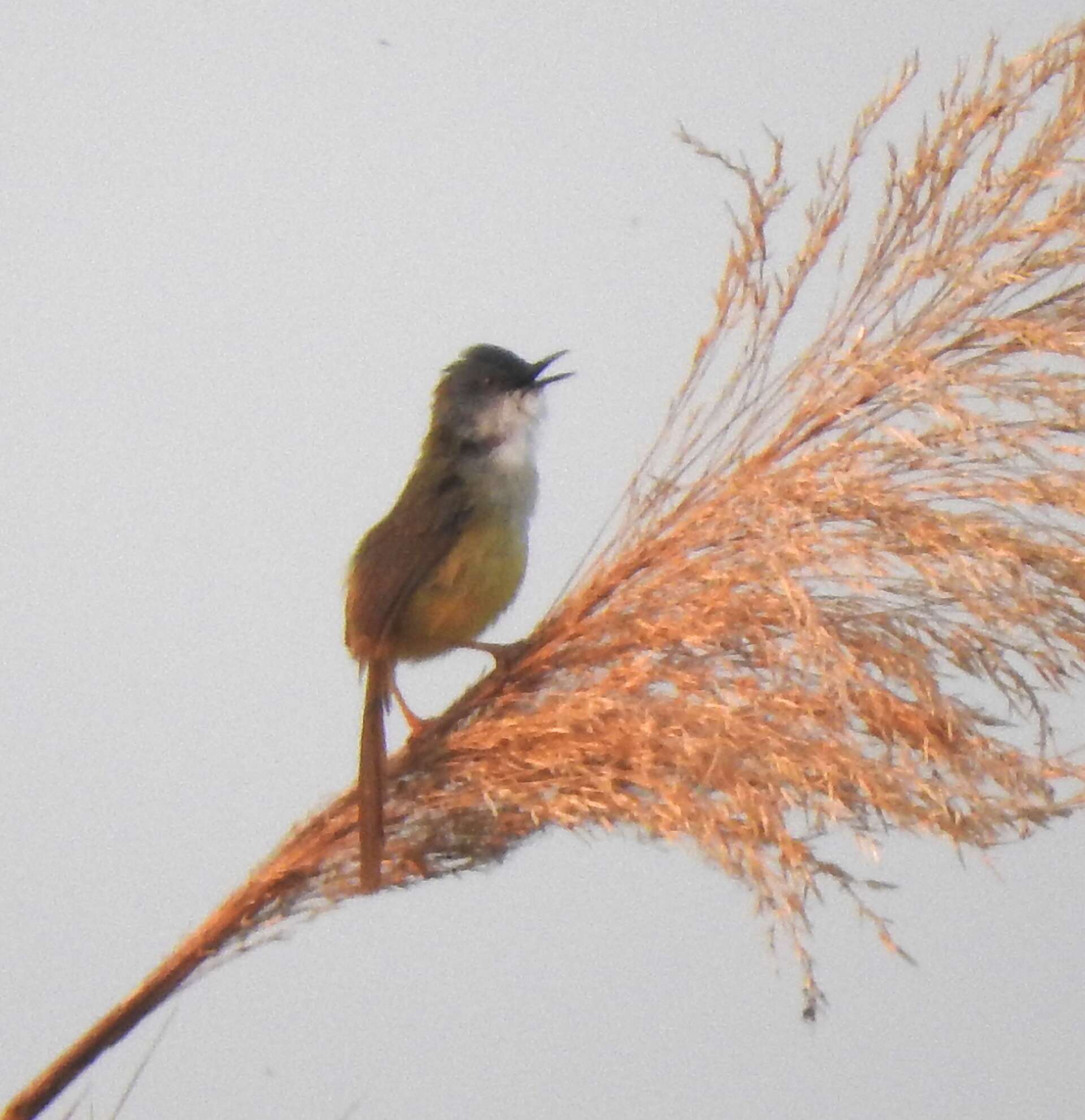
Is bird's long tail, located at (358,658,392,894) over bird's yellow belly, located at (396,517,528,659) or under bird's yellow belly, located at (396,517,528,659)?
under

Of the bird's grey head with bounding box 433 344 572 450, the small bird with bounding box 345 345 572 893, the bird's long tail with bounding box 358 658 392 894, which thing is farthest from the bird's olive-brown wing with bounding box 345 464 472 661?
the bird's long tail with bounding box 358 658 392 894

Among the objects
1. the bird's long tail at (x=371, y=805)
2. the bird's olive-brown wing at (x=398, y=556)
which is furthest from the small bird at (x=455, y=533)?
the bird's long tail at (x=371, y=805)

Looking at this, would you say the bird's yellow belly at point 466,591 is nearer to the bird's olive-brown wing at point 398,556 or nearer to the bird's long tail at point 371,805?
the bird's olive-brown wing at point 398,556

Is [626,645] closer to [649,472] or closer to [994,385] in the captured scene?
[649,472]

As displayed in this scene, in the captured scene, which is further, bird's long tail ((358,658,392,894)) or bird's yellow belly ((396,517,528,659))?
bird's yellow belly ((396,517,528,659))

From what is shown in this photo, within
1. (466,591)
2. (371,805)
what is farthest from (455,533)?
(371,805)

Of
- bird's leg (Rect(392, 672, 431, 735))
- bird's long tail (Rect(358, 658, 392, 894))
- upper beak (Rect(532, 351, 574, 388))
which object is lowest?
bird's long tail (Rect(358, 658, 392, 894))

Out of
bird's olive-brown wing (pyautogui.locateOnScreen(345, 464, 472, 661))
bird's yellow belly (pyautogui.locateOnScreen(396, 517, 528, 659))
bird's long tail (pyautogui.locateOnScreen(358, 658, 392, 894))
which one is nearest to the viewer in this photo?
bird's long tail (pyautogui.locateOnScreen(358, 658, 392, 894))

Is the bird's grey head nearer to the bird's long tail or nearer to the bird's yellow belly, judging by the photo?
the bird's yellow belly

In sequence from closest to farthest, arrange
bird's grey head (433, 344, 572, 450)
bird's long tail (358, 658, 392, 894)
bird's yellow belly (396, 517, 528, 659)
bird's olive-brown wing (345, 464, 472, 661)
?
bird's long tail (358, 658, 392, 894) < bird's olive-brown wing (345, 464, 472, 661) < bird's yellow belly (396, 517, 528, 659) < bird's grey head (433, 344, 572, 450)
